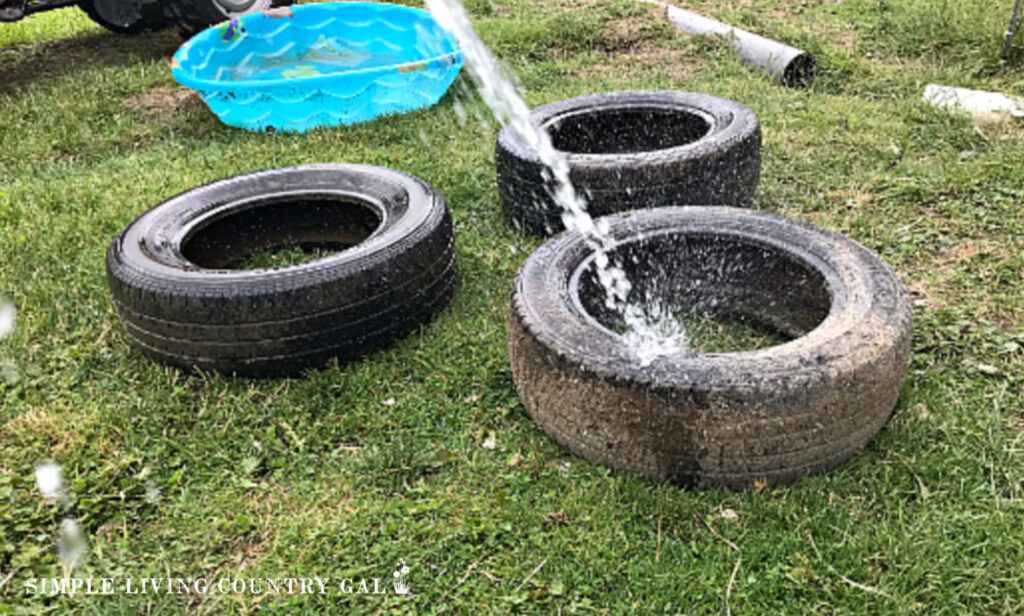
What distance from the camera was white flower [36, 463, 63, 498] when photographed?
2.58 metres

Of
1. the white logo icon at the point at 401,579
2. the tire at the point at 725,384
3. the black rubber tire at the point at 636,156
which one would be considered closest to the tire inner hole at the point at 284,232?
the black rubber tire at the point at 636,156

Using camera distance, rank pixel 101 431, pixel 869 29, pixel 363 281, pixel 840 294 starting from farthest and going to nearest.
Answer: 1. pixel 869 29
2. pixel 363 281
3. pixel 101 431
4. pixel 840 294

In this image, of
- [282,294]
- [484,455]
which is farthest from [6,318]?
[484,455]

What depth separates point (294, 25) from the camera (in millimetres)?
7172

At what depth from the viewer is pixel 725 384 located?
7.19 ft

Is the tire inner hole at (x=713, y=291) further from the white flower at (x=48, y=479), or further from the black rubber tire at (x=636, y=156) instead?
the white flower at (x=48, y=479)

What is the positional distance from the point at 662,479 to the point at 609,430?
216mm

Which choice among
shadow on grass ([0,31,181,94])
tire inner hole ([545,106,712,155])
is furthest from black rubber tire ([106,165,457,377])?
shadow on grass ([0,31,181,94])

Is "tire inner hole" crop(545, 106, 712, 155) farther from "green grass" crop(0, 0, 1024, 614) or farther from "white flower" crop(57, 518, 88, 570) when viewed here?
"white flower" crop(57, 518, 88, 570)

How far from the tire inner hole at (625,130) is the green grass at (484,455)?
53 centimetres

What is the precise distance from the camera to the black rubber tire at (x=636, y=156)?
3553 mm

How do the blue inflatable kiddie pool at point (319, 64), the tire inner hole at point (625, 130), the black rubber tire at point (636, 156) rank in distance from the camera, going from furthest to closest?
1. the blue inflatable kiddie pool at point (319, 64)
2. the tire inner hole at point (625, 130)
3. the black rubber tire at point (636, 156)

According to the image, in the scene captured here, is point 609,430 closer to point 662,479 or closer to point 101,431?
point 662,479

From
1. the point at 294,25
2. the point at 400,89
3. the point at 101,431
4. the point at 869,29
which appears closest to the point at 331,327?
the point at 101,431
